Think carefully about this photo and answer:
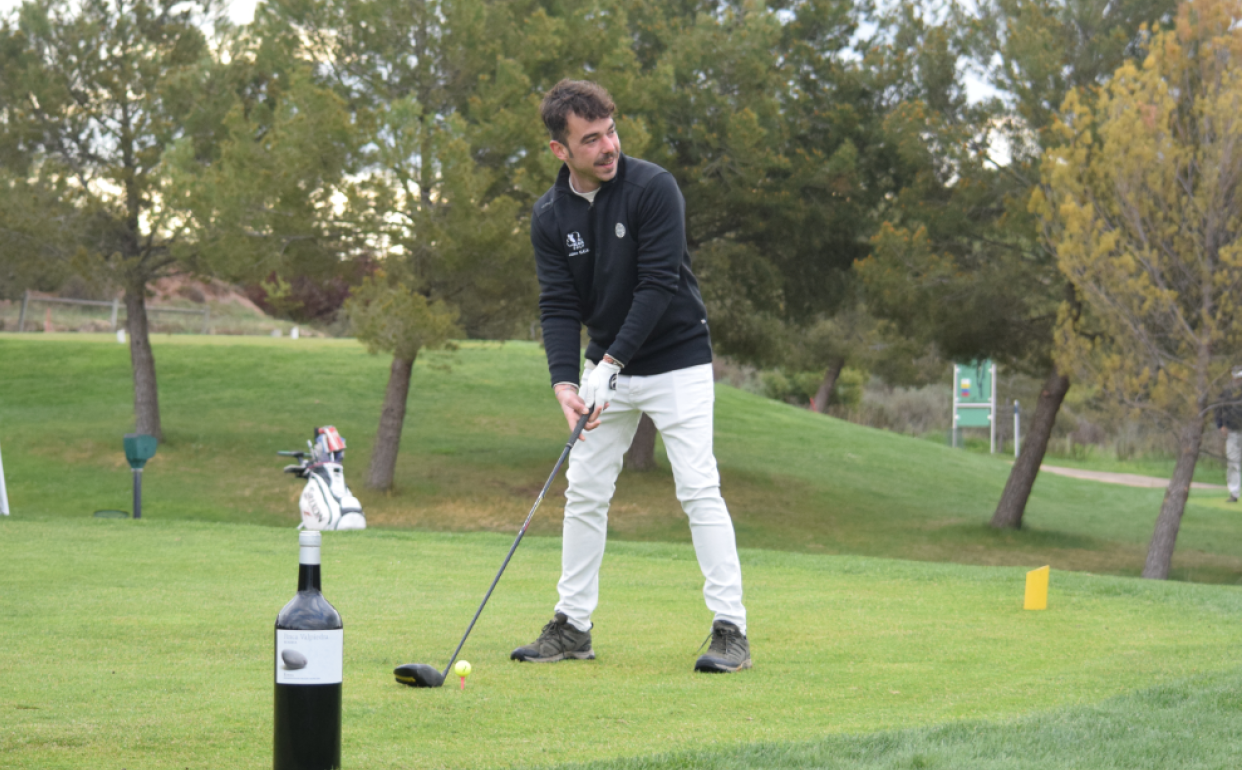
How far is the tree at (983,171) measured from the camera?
663 inches

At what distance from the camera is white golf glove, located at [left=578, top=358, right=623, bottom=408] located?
405cm

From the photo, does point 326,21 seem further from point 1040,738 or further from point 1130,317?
point 1040,738

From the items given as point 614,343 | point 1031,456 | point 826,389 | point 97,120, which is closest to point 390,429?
point 97,120

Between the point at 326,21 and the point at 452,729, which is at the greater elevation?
the point at 326,21

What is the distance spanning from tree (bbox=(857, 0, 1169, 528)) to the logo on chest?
1362cm

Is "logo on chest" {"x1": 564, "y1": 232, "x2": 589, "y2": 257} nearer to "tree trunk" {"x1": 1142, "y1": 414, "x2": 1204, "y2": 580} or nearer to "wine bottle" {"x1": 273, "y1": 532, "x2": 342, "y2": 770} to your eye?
"wine bottle" {"x1": 273, "y1": 532, "x2": 342, "y2": 770}

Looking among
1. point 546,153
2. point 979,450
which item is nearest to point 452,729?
point 546,153

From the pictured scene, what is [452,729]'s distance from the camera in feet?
9.67

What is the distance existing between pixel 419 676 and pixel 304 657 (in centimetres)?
118

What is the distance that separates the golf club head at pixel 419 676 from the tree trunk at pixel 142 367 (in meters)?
18.0

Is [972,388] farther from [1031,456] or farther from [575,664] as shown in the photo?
[575,664]

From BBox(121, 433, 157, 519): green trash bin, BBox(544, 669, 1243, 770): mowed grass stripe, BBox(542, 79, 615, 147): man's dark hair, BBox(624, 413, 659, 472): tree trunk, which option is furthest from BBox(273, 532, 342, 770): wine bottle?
BBox(624, 413, 659, 472): tree trunk

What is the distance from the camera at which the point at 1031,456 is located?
65.3ft

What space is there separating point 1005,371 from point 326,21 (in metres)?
11.8
